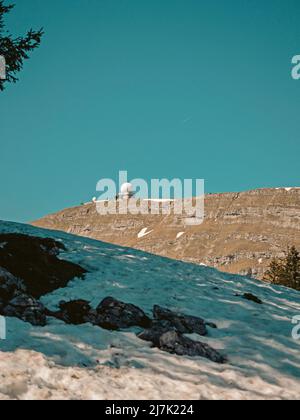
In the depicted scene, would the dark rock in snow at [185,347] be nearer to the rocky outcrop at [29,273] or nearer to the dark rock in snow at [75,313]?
the dark rock in snow at [75,313]

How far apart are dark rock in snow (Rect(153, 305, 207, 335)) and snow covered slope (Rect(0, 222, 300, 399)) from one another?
0.37 m

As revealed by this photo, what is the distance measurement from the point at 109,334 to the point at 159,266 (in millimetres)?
8195

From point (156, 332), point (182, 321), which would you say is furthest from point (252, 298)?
point (156, 332)

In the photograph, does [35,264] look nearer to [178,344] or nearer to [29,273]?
[29,273]

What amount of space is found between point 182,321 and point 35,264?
675cm

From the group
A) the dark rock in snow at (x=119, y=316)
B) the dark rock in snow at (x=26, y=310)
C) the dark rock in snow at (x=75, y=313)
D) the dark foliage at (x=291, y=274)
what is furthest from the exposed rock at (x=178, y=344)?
the dark foliage at (x=291, y=274)

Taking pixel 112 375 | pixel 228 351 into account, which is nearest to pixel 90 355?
pixel 112 375

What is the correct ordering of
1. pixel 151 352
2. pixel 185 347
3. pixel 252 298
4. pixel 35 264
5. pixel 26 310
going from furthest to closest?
pixel 252 298, pixel 35 264, pixel 26 310, pixel 185 347, pixel 151 352

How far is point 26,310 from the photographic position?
42.2ft

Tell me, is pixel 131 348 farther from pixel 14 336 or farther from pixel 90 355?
pixel 14 336

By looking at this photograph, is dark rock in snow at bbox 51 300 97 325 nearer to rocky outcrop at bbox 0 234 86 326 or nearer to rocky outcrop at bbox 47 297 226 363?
rocky outcrop at bbox 47 297 226 363

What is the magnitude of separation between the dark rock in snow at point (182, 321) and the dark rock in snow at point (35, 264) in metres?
4.09

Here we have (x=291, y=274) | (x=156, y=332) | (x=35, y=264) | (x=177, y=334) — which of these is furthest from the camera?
(x=291, y=274)

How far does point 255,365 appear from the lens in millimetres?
11094
